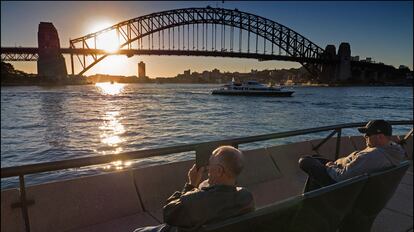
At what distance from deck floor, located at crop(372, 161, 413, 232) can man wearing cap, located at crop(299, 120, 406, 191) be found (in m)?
1.10

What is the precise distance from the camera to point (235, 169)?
185cm

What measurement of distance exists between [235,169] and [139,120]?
24.4m

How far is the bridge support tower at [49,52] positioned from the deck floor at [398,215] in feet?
135

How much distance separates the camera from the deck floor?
331 cm

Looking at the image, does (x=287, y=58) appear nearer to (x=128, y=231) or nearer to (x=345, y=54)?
(x=345, y=54)

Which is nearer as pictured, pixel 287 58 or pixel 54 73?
pixel 54 73

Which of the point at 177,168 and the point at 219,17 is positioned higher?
the point at 219,17

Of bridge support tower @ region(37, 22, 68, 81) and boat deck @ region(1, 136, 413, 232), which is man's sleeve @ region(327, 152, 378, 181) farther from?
bridge support tower @ region(37, 22, 68, 81)

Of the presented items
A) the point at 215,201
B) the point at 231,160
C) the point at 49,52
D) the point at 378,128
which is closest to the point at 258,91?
the point at 49,52

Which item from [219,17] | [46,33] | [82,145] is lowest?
[82,145]

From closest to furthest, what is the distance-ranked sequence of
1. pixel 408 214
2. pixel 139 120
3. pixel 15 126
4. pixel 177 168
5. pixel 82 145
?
pixel 408 214, pixel 177 168, pixel 82 145, pixel 15 126, pixel 139 120

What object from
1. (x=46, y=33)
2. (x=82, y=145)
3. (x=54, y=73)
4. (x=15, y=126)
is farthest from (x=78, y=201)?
(x=54, y=73)

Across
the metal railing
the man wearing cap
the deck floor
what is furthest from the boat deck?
the man wearing cap

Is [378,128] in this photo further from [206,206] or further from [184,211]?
[184,211]
